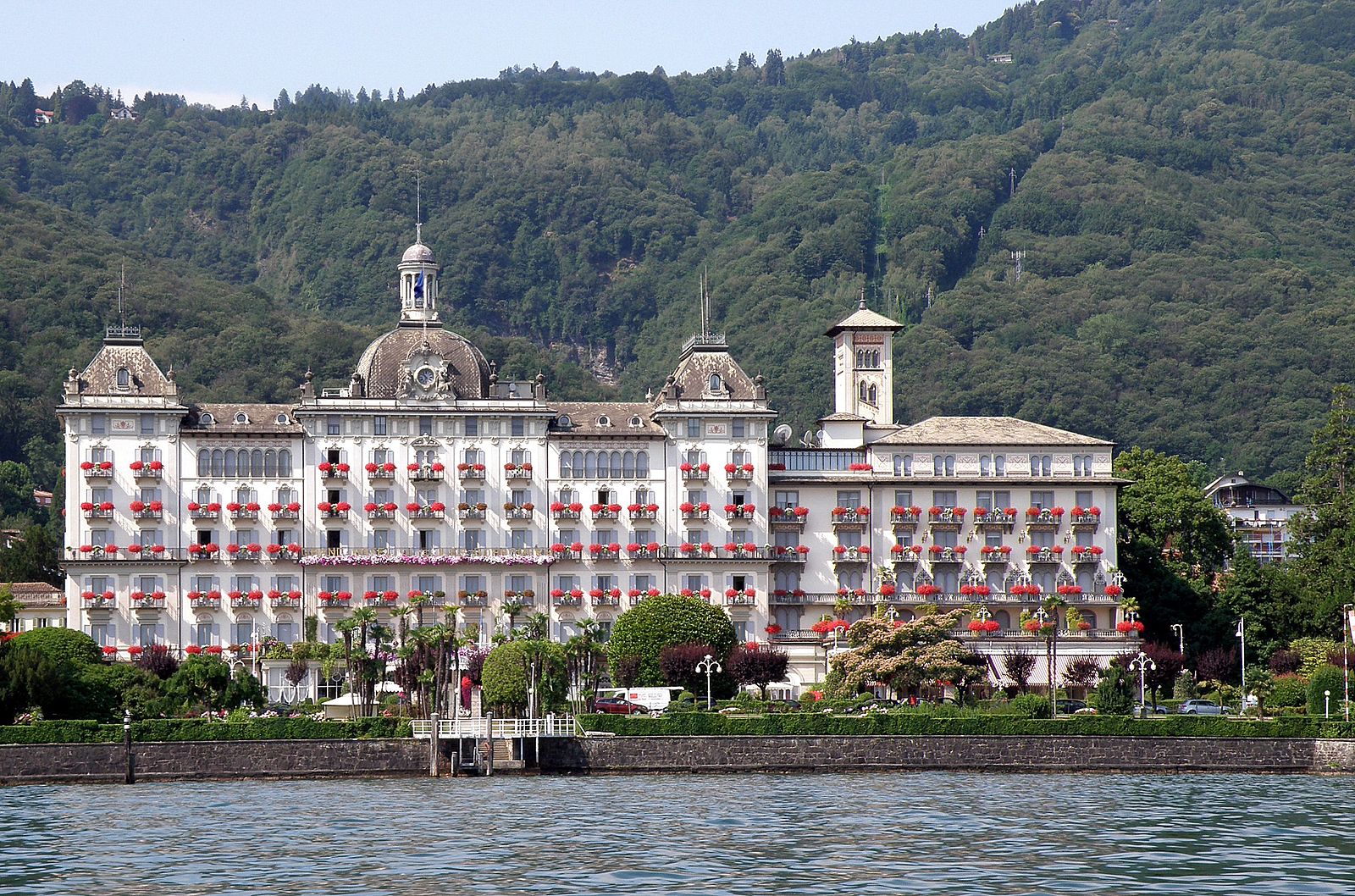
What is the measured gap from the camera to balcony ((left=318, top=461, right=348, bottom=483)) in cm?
12719

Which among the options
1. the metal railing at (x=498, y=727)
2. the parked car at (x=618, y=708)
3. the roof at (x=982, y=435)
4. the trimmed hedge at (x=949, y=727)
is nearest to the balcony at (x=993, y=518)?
the roof at (x=982, y=435)

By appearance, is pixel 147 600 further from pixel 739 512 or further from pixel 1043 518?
pixel 1043 518

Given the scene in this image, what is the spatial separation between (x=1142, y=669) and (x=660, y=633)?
82.6ft

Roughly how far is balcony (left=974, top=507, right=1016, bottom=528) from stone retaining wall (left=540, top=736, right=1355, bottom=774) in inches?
1384

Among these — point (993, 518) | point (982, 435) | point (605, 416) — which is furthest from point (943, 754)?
point (605, 416)

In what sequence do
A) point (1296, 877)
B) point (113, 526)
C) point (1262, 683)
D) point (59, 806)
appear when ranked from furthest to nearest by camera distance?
point (113, 526) → point (1262, 683) → point (59, 806) → point (1296, 877)

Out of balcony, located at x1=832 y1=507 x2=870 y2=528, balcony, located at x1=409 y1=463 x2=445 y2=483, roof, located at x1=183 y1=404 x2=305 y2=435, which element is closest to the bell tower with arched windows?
balcony, located at x1=832 y1=507 x2=870 y2=528

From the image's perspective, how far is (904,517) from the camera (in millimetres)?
130500

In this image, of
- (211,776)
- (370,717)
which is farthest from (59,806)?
(370,717)

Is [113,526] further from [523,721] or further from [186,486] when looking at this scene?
[523,721]

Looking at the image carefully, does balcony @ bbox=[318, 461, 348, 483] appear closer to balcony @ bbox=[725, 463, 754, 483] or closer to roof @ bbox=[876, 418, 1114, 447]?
balcony @ bbox=[725, 463, 754, 483]

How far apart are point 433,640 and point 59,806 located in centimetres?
2626

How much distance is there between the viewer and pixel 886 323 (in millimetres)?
142625

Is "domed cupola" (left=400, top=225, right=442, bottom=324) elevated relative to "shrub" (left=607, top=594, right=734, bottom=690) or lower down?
elevated
